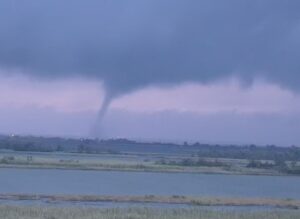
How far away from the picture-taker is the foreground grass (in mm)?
32625

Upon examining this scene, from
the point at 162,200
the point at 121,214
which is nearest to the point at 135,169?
the point at 162,200

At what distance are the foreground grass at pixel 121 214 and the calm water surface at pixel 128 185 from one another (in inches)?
666

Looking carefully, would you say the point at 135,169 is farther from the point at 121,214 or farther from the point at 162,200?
the point at 121,214

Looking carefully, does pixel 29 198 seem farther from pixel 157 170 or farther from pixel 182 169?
pixel 182 169

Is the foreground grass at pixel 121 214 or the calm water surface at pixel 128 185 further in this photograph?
the calm water surface at pixel 128 185

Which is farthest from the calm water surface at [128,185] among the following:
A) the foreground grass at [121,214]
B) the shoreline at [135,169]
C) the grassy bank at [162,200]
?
the foreground grass at [121,214]

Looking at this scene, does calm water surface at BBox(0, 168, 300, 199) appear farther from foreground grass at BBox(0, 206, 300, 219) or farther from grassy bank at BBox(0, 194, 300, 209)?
foreground grass at BBox(0, 206, 300, 219)

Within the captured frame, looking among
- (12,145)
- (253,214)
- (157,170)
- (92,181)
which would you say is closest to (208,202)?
(253,214)

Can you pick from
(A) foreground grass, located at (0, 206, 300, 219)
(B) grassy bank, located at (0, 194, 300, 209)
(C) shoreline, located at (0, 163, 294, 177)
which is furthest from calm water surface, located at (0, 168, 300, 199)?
(A) foreground grass, located at (0, 206, 300, 219)

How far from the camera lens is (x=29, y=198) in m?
46.0

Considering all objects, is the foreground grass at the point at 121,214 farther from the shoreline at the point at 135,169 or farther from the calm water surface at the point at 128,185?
the shoreline at the point at 135,169

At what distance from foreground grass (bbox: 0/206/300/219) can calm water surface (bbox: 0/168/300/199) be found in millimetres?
16923

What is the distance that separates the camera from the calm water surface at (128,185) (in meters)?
56.2

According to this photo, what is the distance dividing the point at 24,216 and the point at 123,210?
5856 millimetres
